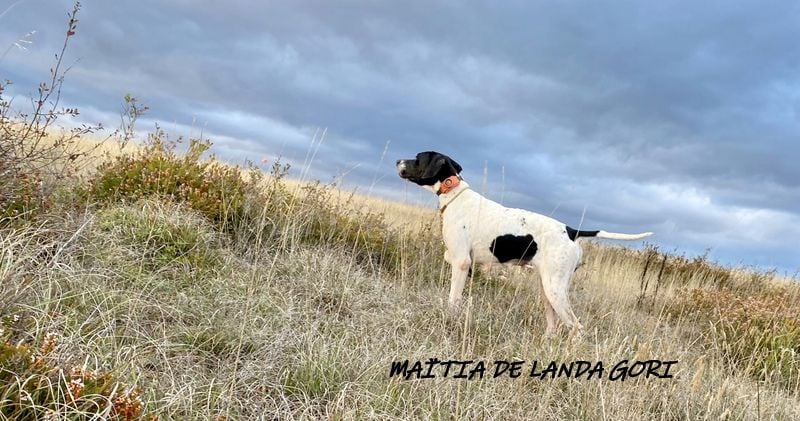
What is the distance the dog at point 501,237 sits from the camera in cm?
473

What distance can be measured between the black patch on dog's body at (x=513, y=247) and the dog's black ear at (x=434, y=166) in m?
0.87

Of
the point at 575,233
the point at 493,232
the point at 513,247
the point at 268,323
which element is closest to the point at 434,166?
the point at 493,232

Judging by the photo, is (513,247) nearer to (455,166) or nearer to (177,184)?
(455,166)

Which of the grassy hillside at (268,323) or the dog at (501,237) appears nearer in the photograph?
the grassy hillside at (268,323)

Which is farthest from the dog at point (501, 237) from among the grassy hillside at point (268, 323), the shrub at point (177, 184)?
the shrub at point (177, 184)

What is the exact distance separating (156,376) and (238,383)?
385mm

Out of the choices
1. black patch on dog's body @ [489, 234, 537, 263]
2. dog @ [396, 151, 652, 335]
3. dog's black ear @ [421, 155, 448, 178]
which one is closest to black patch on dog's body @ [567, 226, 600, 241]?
dog @ [396, 151, 652, 335]

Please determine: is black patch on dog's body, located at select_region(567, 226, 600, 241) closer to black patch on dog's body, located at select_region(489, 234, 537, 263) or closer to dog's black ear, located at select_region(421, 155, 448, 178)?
black patch on dog's body, located at select_region(489, 234, 537, 263)

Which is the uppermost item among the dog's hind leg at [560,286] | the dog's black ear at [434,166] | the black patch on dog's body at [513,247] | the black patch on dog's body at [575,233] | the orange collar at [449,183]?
the dog's black ear at [434,166]

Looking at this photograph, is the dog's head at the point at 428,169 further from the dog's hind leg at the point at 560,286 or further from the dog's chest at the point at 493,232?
the dog's hind leg at the point at 560,286

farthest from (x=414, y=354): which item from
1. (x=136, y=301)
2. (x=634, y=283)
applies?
(x=634, y=283)

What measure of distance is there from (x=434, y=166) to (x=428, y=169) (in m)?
0.07

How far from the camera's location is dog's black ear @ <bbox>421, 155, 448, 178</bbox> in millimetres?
5141

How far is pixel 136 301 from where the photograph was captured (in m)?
3.22
